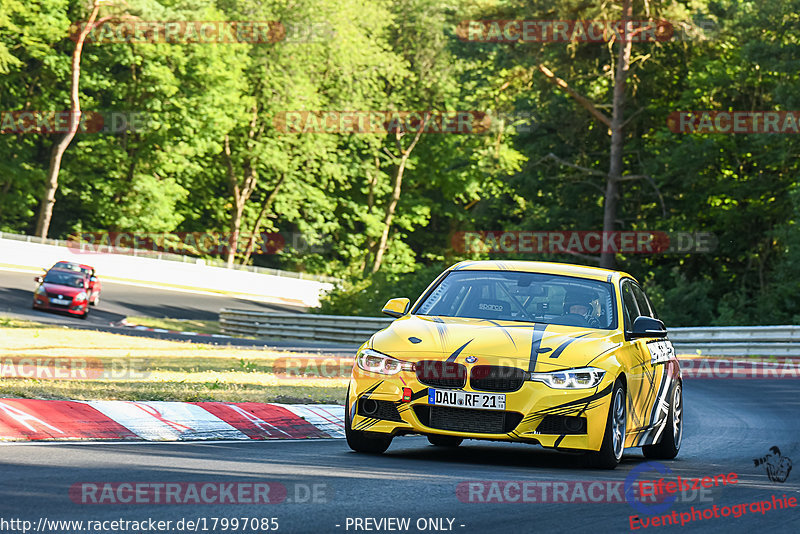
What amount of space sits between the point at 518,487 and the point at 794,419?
26.1 feet

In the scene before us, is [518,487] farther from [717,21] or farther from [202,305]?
[202,305]

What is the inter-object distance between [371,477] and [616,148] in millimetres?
36769

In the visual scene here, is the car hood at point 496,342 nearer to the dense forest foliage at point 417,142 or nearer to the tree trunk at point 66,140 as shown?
the dense forest foliage at point 417,142

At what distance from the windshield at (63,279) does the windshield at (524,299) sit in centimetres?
3005

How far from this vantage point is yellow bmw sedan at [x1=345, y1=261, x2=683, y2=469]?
28.5 feet

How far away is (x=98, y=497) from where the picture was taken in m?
6.59

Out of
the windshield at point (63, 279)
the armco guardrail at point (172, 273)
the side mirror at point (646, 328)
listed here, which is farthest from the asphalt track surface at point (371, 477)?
the armco guardrail at point (172, 273)

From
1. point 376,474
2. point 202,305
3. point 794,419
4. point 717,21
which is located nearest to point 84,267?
point 202,305

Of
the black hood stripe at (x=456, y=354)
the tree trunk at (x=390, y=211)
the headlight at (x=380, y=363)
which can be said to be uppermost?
the tree trunk at (x=390, y=211)

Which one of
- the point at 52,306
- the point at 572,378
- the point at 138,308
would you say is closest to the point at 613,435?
the point at 572,378

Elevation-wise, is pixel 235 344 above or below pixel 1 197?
below

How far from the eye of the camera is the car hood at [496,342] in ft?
28.9

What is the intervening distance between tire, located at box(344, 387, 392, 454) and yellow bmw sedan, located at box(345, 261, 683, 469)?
1 cm

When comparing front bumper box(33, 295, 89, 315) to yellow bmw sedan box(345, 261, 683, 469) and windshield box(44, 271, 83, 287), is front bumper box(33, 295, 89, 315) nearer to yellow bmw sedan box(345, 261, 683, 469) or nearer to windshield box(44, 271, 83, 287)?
windshield box(44, 271, 83, 287)
